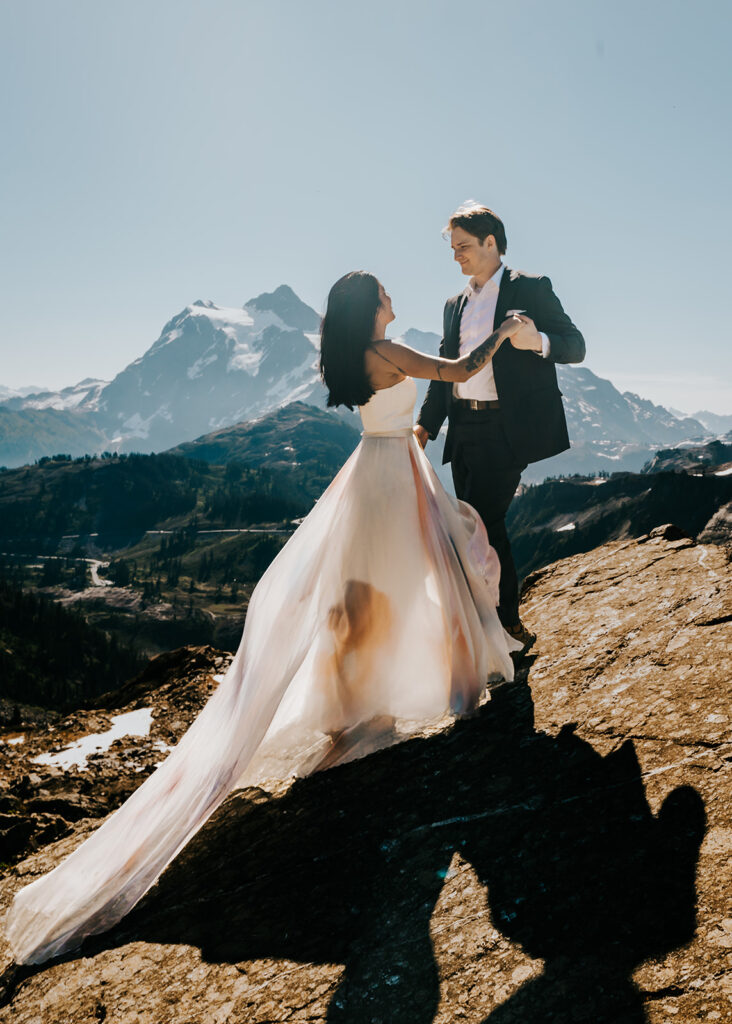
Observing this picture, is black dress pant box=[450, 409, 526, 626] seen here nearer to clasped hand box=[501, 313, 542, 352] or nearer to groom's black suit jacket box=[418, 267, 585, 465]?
groom's black suit jacket box=[418, 267, 585, 465]

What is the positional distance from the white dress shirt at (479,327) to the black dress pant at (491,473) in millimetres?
200

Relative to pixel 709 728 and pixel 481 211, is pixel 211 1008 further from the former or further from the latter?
pixel 481 211

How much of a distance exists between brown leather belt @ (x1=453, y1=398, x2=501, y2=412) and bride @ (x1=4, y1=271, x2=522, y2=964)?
738 mm

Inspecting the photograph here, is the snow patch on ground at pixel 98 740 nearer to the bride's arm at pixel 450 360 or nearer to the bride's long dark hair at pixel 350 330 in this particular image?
the bride's long dark hair at pixel 350 330

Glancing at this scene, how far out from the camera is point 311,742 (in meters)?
5.68

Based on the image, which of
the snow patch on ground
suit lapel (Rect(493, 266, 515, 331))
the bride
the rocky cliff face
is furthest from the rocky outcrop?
suit lapel (Rect(493, 266, 515, 331))

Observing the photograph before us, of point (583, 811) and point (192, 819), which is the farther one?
point (192, 819)

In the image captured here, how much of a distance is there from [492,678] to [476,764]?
5.18ft

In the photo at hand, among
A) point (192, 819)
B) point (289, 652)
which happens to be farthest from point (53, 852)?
point (289, 652)

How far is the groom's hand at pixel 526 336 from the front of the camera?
5.47m

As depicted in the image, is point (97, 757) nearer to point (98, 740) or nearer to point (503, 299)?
point (98, 740)

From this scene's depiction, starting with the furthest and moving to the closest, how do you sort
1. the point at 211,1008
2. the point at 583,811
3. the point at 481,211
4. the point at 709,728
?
1. the point at 481,211
2. the point at 709,728
3. the point at 583,811
4. the point at 211,1008

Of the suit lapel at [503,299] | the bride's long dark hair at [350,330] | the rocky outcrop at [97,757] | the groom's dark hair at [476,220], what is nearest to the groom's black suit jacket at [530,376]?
the suit lapel at [503,299]

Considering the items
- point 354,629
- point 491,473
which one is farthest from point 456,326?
point 354,629
